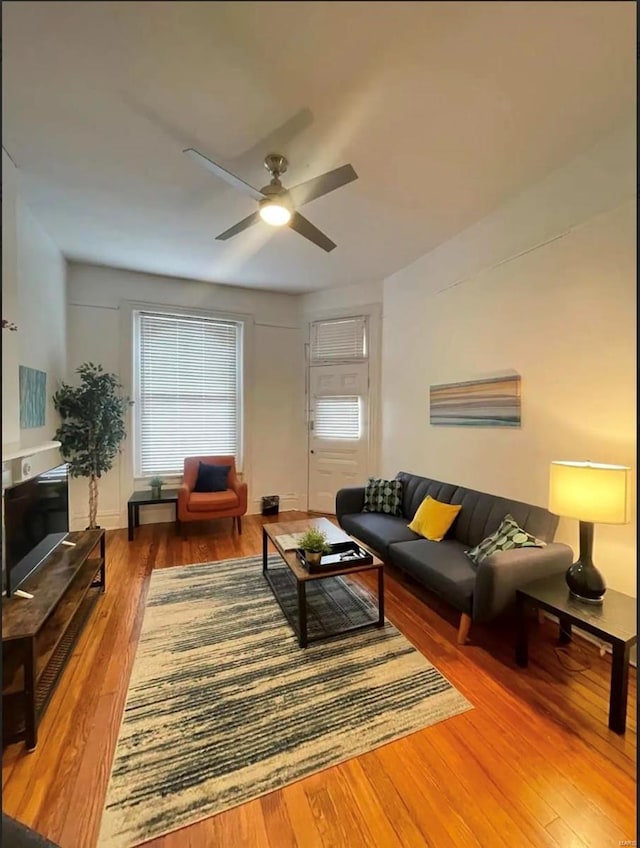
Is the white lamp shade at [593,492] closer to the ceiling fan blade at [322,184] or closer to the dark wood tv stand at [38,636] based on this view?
the ceiling fan blade at [322,184]

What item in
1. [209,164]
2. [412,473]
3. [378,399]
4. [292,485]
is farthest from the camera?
[292,485]

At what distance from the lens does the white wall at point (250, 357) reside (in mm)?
3910

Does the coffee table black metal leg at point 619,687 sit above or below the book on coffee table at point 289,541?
below

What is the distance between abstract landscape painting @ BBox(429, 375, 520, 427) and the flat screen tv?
9.61 feet

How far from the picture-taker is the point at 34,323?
9.20 ft

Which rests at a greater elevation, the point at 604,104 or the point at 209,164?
the point at 604,104

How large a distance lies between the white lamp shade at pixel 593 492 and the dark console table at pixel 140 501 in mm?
3473

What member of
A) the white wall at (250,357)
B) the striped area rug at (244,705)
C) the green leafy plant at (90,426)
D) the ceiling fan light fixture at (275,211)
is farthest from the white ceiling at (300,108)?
the striped area rug at (244,705)

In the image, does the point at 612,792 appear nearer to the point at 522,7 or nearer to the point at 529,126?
the point at 522,7

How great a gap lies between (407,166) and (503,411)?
69.4 inches

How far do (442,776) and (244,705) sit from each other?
877 millimetres

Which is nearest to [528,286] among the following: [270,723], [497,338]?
[497,338]

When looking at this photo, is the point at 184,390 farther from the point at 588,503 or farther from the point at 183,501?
the point at 588,503

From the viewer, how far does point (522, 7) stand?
0.55 meters
